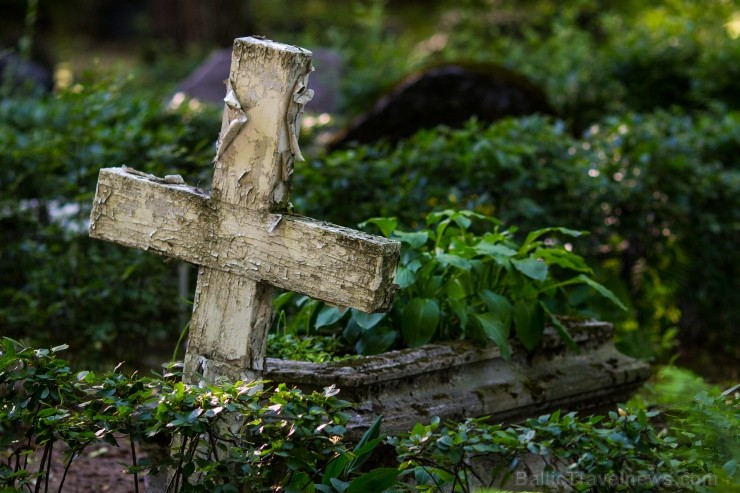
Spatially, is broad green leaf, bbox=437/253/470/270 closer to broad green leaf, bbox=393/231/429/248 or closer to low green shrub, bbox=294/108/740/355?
broad green leaf, bbox=393/231/429/248

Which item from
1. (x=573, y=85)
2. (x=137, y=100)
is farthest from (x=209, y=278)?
(x=573, y=85)

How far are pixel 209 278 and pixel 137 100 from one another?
3.94m

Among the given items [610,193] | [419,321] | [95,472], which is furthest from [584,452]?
[610,193]

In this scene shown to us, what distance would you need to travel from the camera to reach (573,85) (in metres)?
8.14

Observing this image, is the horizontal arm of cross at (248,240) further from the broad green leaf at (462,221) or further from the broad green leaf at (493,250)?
the broad green leaf at (462,221)

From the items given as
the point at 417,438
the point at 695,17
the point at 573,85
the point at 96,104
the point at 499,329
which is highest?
the point at 695,17

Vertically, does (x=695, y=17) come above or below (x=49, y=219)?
above

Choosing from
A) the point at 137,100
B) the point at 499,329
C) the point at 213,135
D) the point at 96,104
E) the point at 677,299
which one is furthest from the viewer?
the point at 213,135

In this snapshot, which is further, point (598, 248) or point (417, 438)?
point (598, 248)

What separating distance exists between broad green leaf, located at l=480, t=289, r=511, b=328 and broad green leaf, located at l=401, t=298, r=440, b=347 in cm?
19

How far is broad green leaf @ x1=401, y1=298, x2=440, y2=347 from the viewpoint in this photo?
126 inches

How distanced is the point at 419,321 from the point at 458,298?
0.76 feet

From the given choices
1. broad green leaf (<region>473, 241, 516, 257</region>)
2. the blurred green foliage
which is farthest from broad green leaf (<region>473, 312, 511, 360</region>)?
the blurred green foliage

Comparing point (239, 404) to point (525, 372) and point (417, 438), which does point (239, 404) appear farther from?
point (525, 372)
